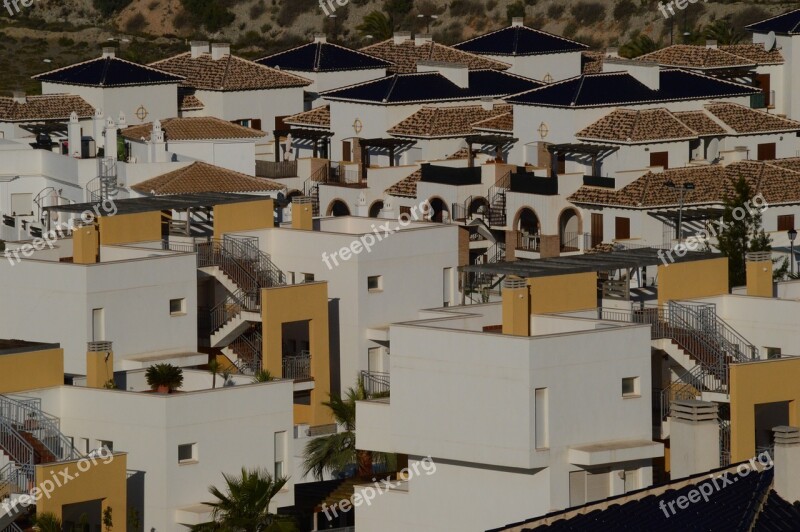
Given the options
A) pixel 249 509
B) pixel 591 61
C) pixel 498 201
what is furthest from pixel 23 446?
pixel 591 61

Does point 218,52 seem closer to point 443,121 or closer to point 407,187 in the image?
point 443,121

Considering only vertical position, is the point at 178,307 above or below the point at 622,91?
below

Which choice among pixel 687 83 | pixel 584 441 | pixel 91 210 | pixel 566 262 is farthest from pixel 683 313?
pixel 687 83

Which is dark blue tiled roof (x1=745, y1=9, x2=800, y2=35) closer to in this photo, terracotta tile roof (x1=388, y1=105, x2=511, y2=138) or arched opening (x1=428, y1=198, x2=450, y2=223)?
terracotta tile roof (x1=388, y1=105, x2=511, y2=138)

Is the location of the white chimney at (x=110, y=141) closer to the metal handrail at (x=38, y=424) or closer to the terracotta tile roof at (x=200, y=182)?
the terracotta tile roof at (x=200, y=182)

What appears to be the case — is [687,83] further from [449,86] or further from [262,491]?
[262,491]

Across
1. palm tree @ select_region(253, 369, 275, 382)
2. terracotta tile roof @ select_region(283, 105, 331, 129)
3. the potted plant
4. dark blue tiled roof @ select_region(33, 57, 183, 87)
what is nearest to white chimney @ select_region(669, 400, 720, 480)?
palm tree @ select_region(253, 369, 275, 382)
